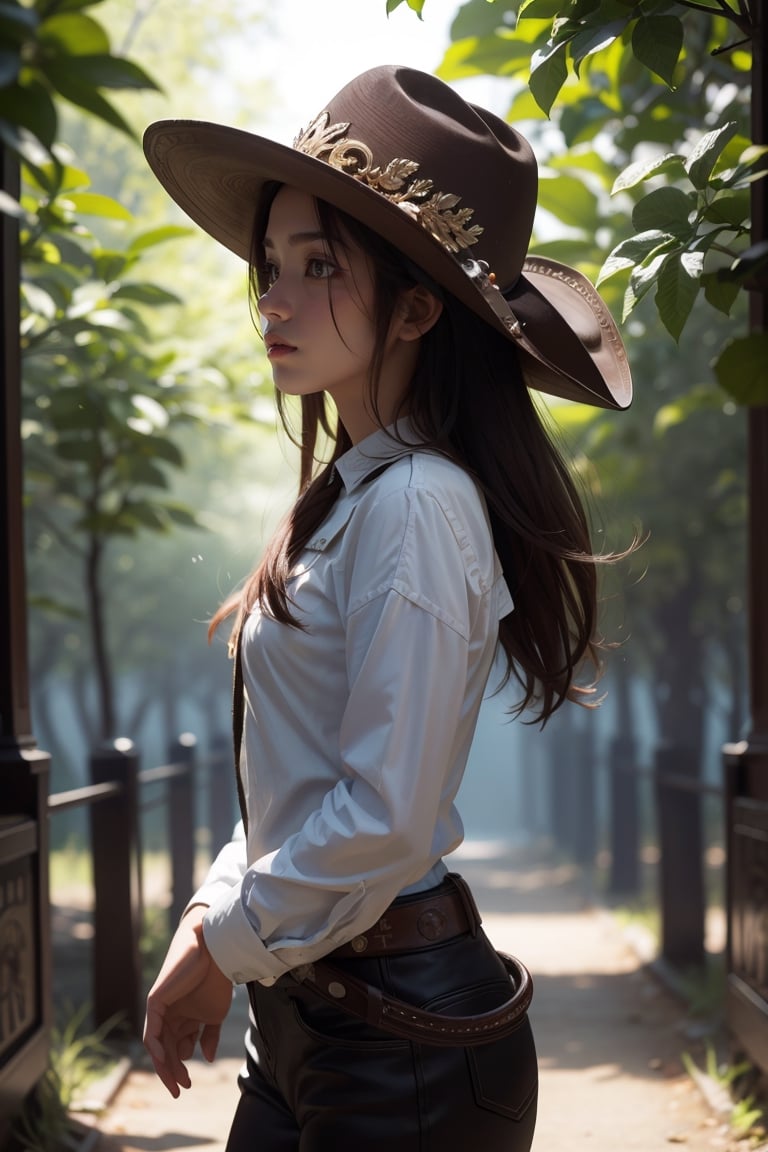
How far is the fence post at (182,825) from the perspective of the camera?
883 centimetres

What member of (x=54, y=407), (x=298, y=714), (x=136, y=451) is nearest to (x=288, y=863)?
(x=298, y=714)

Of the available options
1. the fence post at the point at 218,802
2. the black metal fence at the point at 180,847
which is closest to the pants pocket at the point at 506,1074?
the black metal fence at the point at 180,847

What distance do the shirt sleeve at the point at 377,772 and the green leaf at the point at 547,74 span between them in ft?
3.32

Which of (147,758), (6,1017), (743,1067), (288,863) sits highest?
(288,863)

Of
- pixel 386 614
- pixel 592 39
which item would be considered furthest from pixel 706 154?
pixel 386 614

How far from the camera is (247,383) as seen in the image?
25.1ft

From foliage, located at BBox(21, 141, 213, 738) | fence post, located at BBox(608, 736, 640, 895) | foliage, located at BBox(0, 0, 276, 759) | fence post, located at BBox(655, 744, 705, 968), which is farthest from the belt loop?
fence post, located at BBox(608, 736, 640, 895)

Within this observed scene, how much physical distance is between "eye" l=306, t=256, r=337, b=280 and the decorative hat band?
0.12 metres

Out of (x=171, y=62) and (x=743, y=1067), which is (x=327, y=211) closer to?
(x=743, y=1067)

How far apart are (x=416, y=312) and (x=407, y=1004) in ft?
3.16

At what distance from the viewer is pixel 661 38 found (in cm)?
242

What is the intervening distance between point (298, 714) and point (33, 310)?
3.64m

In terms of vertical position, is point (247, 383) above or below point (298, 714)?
above

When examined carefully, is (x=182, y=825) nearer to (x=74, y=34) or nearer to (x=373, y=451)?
(x=373, y=451)
